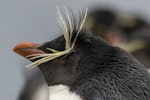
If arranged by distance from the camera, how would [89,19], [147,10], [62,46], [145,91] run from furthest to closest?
[147,10], [89,19], [62,46], [145,91]

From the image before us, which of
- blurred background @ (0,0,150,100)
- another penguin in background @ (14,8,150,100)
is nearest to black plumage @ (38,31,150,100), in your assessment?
another penguin in background @ (14,8,150,100)

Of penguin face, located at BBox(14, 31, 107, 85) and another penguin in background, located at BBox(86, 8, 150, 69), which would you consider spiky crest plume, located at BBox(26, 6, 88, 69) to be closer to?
penguin face, located at BBox(14, 31, 107, 85)

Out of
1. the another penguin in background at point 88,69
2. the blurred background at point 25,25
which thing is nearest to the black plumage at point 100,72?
the another penguin in background at point 88,69

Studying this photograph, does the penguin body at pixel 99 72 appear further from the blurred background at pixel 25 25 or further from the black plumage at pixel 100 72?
the blurred background at pixel 25 25

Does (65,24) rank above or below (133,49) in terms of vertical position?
above

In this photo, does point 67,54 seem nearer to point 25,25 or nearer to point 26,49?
point 26,49

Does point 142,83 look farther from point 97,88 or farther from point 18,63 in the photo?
point 18,63

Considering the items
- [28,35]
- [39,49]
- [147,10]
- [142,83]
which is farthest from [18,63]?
[142,83]
